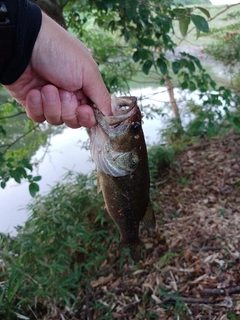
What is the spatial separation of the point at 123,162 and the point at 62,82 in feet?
1.52

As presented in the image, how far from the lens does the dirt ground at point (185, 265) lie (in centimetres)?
247

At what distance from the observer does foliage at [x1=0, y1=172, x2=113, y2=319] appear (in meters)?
2.64

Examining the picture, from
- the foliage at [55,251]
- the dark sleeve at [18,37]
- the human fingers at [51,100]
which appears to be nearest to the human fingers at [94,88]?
the human fingers at [51,100]

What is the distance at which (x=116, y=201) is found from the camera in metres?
1.80

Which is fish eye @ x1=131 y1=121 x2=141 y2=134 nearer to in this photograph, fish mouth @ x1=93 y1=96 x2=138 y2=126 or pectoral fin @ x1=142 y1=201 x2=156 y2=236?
fish mouth @ x1=93 y1=96 x2=138 y2=126

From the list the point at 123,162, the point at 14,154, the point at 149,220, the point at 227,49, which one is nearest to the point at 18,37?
the point at 123,162

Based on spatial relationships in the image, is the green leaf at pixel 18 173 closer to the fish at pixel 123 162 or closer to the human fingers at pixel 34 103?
the fish at pixel 123 162

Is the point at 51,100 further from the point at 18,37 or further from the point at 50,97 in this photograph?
the point at 18,37

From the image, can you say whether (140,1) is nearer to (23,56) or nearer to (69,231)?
(23,56)

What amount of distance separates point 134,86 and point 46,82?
21.2ft

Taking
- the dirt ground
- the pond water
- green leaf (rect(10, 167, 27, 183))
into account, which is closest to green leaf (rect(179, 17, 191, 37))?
the pond water

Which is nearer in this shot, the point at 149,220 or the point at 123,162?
the point at 123,162

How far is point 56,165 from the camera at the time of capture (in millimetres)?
5242

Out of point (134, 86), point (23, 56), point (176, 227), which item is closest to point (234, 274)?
point (176, 227)
